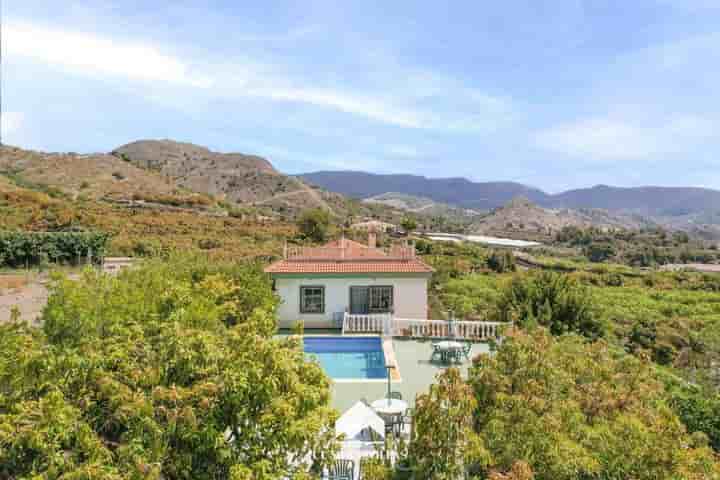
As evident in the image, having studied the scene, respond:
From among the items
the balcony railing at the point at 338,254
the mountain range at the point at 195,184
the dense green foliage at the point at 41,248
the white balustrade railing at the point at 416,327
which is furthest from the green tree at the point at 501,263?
the mountain range at the point at 195,184

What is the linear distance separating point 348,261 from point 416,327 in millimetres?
3557

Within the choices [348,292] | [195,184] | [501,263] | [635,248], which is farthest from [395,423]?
[195,184]

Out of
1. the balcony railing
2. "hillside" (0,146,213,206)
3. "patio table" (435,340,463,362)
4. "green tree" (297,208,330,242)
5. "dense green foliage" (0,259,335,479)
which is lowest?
"patio table" (435,340,463,362)

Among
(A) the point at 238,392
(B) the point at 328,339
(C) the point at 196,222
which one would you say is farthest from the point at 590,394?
(C) the point at 196,222

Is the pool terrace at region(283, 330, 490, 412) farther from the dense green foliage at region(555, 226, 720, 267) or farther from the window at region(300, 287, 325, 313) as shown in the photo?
the dense green foliage at region(555, 226, 720, 267)

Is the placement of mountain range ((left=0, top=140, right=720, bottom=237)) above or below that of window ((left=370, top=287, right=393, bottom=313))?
above

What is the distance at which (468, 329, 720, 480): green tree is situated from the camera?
4.34 metres

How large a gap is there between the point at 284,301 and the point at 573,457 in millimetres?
12606

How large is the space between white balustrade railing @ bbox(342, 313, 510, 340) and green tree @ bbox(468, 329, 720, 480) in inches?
319

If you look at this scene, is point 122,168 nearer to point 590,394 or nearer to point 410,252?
point 410,252

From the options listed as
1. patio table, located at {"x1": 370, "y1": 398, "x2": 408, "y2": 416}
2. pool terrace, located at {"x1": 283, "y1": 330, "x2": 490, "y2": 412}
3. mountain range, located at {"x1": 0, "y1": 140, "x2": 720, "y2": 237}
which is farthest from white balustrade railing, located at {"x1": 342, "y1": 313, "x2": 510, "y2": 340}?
mountain range, located at {"x1": 0, "y1": 140, "x2": 720, "y2": 237}

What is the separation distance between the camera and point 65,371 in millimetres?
4348

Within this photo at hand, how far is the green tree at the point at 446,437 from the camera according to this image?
4.32 meters

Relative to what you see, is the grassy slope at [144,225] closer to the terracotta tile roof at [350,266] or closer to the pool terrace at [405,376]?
the terracotta tile roof at [350,266]
